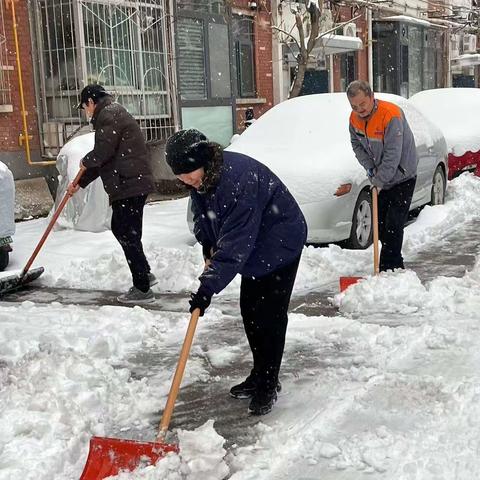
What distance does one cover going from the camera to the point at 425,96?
42.2ft

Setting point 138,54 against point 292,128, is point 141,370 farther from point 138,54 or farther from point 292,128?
point 138,54

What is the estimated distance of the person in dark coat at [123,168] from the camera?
5.81m

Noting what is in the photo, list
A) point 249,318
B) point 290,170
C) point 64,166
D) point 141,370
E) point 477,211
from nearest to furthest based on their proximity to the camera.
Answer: point 249,318, point 141,370, point 290,170, point 64,166, point 477,211

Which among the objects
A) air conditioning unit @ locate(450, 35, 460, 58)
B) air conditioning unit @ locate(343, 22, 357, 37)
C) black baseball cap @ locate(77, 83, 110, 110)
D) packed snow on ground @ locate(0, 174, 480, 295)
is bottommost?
packed snow on ground @ locate(0, 174, 480, 295)

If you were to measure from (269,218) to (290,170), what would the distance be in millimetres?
3834

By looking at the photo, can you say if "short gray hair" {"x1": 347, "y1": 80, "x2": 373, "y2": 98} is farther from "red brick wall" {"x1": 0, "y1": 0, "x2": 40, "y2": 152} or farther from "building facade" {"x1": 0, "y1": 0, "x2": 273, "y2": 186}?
"red brick wall" {"x1": 0, "y1": 0, "x2": 40, "y2": 152}

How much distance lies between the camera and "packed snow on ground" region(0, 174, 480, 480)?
3156 mm

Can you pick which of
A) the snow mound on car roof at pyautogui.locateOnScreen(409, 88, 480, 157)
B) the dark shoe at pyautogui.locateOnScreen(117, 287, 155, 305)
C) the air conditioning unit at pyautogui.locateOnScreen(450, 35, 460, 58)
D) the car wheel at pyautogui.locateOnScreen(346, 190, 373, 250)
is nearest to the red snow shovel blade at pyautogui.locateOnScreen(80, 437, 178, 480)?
the dark shoe at pyautogui.locateOnScreen(117, 287, 155, 305)

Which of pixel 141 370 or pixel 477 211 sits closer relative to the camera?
pixel 141 370

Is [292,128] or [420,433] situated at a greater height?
[292,128]

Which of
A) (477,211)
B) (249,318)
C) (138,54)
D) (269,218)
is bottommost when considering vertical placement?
(477,211)

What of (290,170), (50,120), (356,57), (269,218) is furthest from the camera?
(356,57)

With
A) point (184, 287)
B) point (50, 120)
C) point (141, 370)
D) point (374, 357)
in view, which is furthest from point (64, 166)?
point (374, 357)

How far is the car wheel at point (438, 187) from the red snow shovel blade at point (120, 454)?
23.4ft
